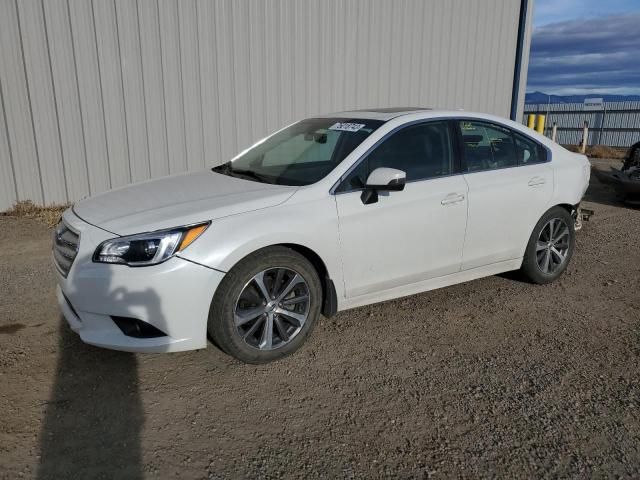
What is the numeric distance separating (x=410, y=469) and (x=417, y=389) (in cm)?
72

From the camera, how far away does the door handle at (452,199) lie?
157 inches

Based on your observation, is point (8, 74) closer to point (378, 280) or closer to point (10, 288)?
point (10, 288)

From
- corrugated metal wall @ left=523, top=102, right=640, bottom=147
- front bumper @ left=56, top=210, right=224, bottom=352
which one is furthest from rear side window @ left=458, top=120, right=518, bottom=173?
corrugated metal wall @ left=523, top=102, right=640, bottom=147

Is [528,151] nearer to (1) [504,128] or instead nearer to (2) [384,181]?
(1) [504,128]

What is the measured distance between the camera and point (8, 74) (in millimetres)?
7133

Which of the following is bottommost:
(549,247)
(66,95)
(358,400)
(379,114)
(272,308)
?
(358,400)

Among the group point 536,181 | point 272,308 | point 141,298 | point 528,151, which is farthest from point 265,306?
point 528,151

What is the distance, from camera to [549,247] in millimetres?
4828

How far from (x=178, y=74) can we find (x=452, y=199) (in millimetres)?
5574

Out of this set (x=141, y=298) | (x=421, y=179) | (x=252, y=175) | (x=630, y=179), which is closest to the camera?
(x=141, y=298)

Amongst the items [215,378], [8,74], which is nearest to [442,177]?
[215,378]

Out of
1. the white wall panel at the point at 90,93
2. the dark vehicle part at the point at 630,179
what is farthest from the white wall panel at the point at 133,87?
the dark vehicle part at the point at 630,179

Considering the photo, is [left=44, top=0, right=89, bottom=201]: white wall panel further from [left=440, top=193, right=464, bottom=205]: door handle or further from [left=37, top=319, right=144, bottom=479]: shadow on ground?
[left=440, top=193, right=464, bottom=205]: door handle

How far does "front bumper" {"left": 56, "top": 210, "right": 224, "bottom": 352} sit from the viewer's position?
117 inches
